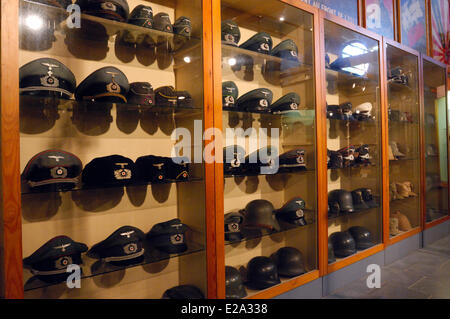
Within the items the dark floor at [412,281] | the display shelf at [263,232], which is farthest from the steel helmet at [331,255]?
the display shelf at [263,232]

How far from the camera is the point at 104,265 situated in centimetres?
169

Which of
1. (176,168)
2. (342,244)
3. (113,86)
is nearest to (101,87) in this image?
(113,86)

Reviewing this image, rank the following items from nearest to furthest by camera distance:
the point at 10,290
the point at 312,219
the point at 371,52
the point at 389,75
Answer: the point at 10,290, the point at 312,219, the point at 371,52, the point at 389,75

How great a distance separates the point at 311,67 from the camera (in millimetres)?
2520

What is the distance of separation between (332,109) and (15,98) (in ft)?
8.34

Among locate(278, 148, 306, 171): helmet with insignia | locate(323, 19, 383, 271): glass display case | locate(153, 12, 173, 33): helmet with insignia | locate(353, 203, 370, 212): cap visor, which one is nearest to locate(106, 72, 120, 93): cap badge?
locate(153, 12, 173, 33): helmet with insignia

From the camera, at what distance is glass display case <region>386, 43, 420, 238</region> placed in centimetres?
337

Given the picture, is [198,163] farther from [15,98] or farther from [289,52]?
[289,52]

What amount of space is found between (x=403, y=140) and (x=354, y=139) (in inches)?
38.7

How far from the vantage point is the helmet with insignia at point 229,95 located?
6.96 feet

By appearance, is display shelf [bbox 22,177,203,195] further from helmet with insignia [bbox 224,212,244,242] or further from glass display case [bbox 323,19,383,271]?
glass display case [bbox 323,19,383,271]

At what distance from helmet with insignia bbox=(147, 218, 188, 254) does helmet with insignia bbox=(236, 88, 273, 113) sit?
3.34 ft

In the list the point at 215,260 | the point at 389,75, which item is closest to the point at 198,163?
the point at 215,260

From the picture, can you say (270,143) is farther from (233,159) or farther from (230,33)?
(230,33)
